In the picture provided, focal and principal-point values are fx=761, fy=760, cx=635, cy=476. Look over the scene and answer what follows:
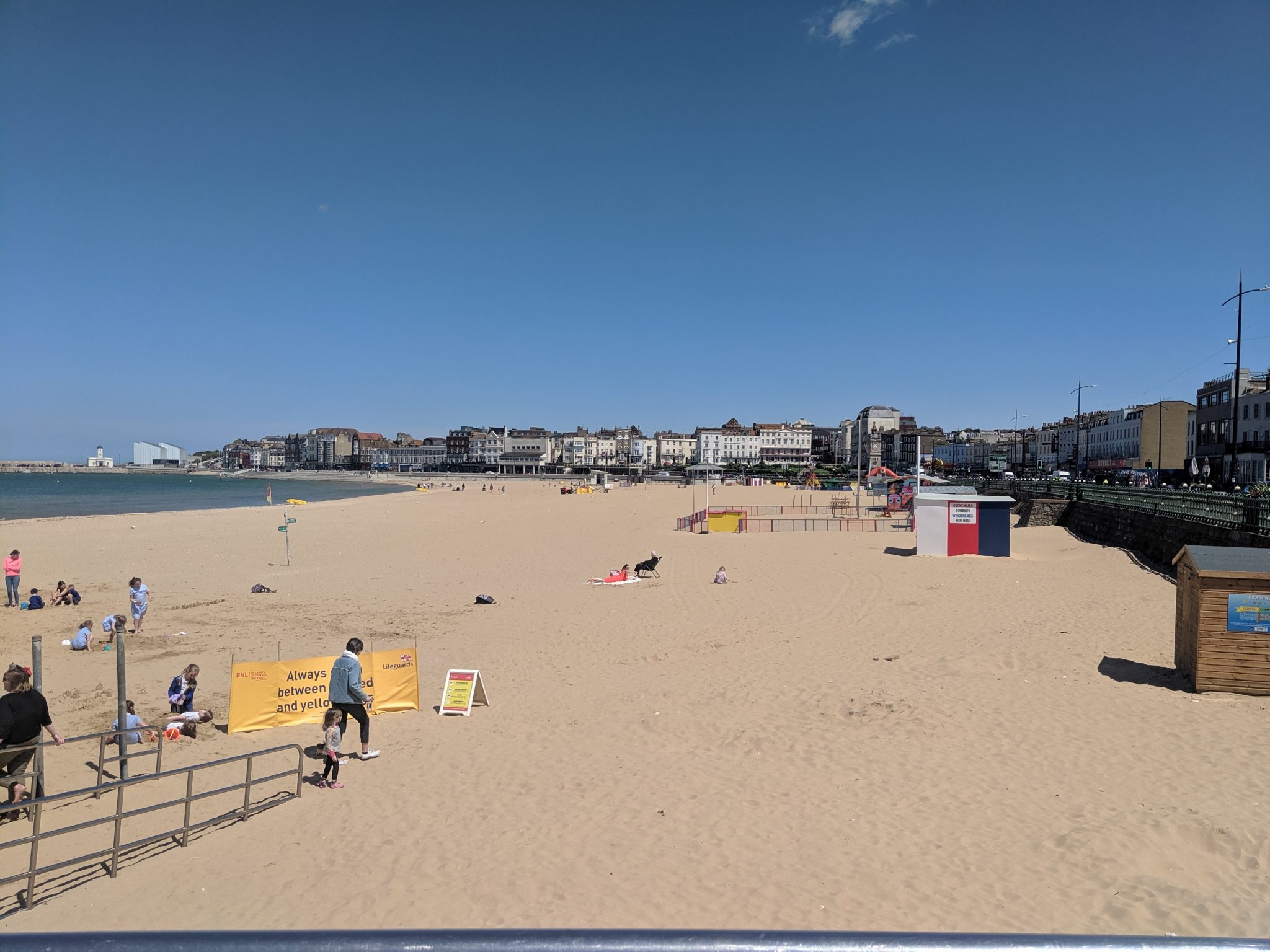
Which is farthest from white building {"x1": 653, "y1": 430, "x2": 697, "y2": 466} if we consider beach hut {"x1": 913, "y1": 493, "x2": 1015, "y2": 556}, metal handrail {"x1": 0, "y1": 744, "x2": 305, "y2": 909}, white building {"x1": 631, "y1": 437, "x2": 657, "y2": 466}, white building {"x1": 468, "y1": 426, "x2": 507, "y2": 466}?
metal handrail {"x1": 0, "y1": 744, "x2": 305, "y2": 909}

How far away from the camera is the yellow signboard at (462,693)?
10000 millimetres

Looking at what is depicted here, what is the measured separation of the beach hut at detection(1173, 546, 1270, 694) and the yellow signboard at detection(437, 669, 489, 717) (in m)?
9.36

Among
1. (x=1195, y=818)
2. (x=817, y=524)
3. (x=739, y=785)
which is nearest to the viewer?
(x=1195, y=818)

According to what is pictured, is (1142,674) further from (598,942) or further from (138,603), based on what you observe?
(138,603)

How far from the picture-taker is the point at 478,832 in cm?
680

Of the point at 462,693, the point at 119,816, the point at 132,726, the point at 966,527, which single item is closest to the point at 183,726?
the point at 132,726

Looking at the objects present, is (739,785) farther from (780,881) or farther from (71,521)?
(71,521)

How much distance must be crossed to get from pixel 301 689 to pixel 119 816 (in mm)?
3775

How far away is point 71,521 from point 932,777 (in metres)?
48.6

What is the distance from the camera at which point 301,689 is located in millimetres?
9805

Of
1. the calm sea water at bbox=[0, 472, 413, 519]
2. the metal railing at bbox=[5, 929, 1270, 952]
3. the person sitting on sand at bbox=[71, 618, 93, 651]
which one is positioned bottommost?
the calm sea water at bbox=[0, 472, 413, 519]

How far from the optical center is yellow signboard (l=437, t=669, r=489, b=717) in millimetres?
10000

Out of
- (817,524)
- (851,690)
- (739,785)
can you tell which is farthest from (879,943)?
(817,524)

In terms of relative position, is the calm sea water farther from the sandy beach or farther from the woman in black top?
the woman in black top
